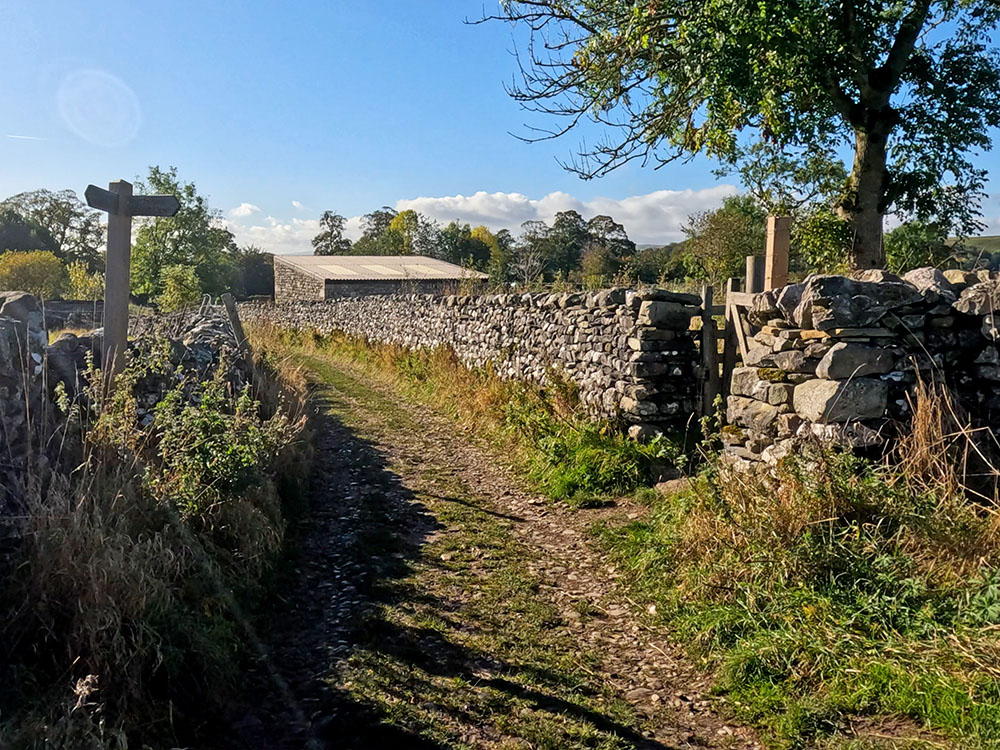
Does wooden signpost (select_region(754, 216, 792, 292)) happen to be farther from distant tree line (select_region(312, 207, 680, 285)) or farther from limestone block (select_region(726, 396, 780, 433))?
distant tree line (select_region(312, 207, 680, 285))

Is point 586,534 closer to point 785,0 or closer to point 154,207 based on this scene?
point 154,207

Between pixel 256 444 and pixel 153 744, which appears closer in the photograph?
pixel 153 744

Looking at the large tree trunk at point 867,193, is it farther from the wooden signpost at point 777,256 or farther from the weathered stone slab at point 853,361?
the weathered stone slab at point 853,361

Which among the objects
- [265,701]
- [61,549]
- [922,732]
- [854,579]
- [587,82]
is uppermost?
[587,82]

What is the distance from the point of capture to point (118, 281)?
6234 millimetres

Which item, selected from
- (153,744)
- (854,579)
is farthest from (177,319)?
(854,579)

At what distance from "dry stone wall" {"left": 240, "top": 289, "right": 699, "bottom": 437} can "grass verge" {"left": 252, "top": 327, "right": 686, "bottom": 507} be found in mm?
276

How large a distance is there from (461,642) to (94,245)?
6612 centimetres

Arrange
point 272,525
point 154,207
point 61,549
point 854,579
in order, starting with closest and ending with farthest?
point 61,549
point 854,579
point 272,525
point 154,207

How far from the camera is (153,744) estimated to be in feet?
9.79

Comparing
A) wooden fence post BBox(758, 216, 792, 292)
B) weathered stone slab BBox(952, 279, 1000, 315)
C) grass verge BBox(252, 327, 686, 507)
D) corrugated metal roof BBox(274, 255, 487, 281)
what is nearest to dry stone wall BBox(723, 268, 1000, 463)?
weathered stone slab BBox(952, 279, 1000, 315)

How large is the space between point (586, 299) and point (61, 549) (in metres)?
6.89

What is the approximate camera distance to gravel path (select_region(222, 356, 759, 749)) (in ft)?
10.6

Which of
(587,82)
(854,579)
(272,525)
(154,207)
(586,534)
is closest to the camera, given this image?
(854,579)
